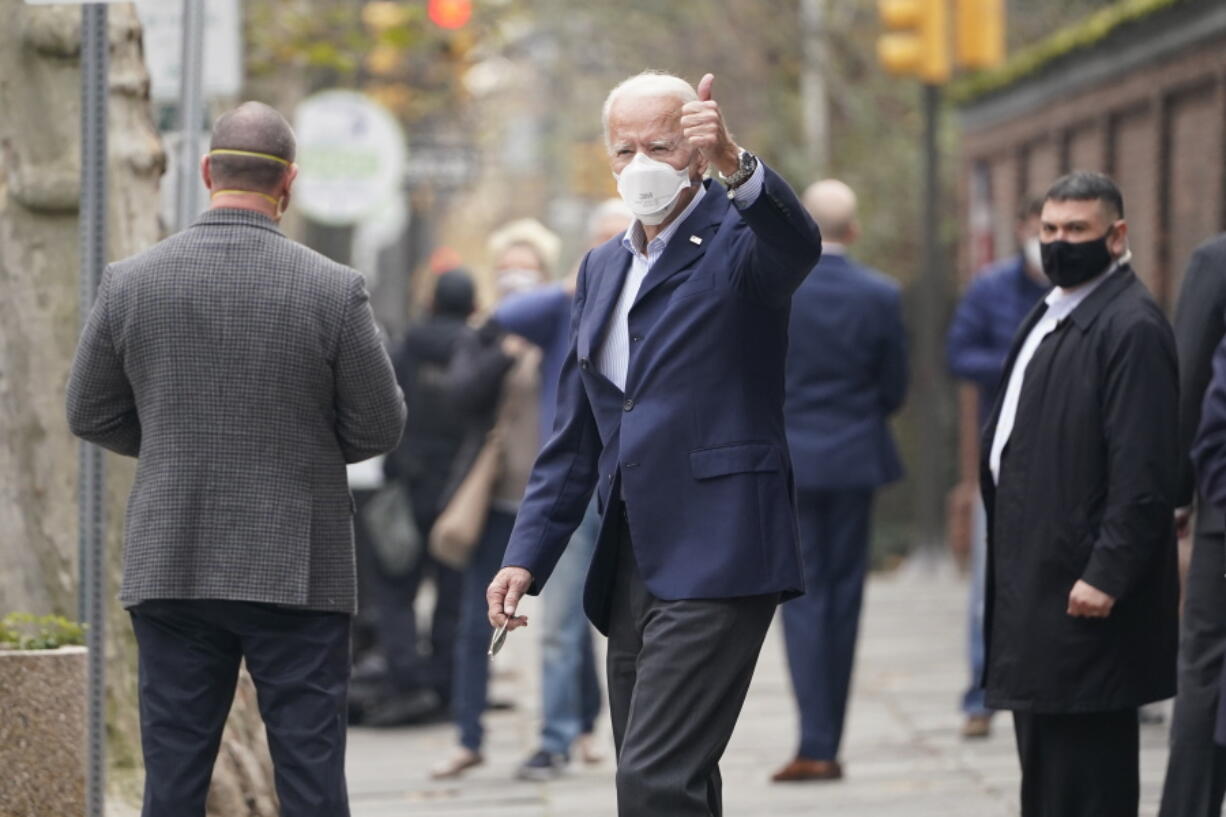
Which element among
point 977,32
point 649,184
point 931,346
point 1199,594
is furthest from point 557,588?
point 931,346

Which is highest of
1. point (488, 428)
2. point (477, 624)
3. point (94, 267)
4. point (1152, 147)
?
point (1152, 147)

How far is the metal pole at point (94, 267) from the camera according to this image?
20.9 feet

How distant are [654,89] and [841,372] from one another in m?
3.88

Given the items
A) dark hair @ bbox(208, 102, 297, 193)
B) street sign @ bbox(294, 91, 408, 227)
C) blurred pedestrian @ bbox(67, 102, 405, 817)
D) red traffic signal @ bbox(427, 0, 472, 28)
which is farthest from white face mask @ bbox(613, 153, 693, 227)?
red traffic signal @ bbox(427, 0, 472, 28)

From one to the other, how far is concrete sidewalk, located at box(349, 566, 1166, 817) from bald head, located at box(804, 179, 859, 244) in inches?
81.2

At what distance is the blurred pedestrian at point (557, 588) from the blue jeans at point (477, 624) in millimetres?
291

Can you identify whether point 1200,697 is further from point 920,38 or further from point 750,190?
point 920,38

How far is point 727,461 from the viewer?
534 centimetres

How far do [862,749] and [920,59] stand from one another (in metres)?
8.49

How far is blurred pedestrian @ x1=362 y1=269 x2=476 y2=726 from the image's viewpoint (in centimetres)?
1124

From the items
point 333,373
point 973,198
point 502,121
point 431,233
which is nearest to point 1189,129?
point 973,198

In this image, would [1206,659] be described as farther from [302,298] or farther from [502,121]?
[502,121]

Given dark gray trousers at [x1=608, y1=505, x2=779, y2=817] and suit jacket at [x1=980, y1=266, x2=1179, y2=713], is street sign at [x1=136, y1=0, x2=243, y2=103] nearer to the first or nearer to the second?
suit jacket at [x1=980, y1=266, x2=1179, y2=713]

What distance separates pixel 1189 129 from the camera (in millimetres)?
12273
